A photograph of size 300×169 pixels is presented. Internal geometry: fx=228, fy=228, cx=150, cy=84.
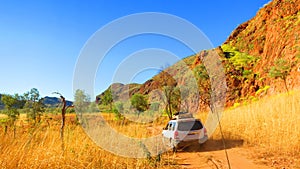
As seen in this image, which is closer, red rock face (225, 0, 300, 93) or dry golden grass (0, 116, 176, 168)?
dry golden grass (0, 116, 176, 168)

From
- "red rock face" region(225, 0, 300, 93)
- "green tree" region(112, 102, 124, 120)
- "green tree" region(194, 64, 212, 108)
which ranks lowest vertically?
"green tree" region(112, 102, 124, 120)

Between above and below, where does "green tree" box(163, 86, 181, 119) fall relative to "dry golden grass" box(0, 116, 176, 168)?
above

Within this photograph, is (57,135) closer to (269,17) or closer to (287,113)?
(287,113)

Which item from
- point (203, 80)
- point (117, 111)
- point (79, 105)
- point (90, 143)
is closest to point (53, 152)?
point (90, 143)

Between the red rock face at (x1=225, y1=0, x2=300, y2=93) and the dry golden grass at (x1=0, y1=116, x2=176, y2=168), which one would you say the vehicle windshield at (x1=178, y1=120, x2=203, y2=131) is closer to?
the dry golden grass at (x1=0, y1=116, x2=176, y2=168)

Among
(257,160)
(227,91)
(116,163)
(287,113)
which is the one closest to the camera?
(116,163)

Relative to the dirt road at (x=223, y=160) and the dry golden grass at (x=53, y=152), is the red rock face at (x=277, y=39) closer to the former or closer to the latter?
the dirt road at (x=223, y=160)

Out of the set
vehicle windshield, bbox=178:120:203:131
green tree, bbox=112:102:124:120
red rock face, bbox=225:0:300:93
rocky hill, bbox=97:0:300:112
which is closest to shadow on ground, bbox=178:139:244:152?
vehicle windshield, bbox=178:120:203:131

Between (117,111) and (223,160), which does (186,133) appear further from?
(117,111)

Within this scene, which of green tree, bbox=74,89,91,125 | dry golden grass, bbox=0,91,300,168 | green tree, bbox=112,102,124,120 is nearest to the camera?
dry golden grass, bbox=0,91,300,168

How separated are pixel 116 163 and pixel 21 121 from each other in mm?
2701

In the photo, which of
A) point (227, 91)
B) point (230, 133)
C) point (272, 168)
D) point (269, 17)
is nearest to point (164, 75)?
point (227, 91)

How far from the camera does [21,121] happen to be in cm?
587

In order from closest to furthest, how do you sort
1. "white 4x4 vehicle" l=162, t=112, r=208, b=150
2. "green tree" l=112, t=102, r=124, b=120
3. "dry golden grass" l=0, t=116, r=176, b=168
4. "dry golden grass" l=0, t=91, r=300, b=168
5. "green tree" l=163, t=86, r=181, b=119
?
1. "dry golden grass" l=0, t=116, r=176, b=168
2. "dry golden grass" l=0, t=91, r=300, b=168
3. "white 4x4 vehicle" l=162, t=112, r=208, b=150
4. "green tree" l=112, t=102, r=124, b=120
5. "green tree" l=163, t=86, r=181, b=119
